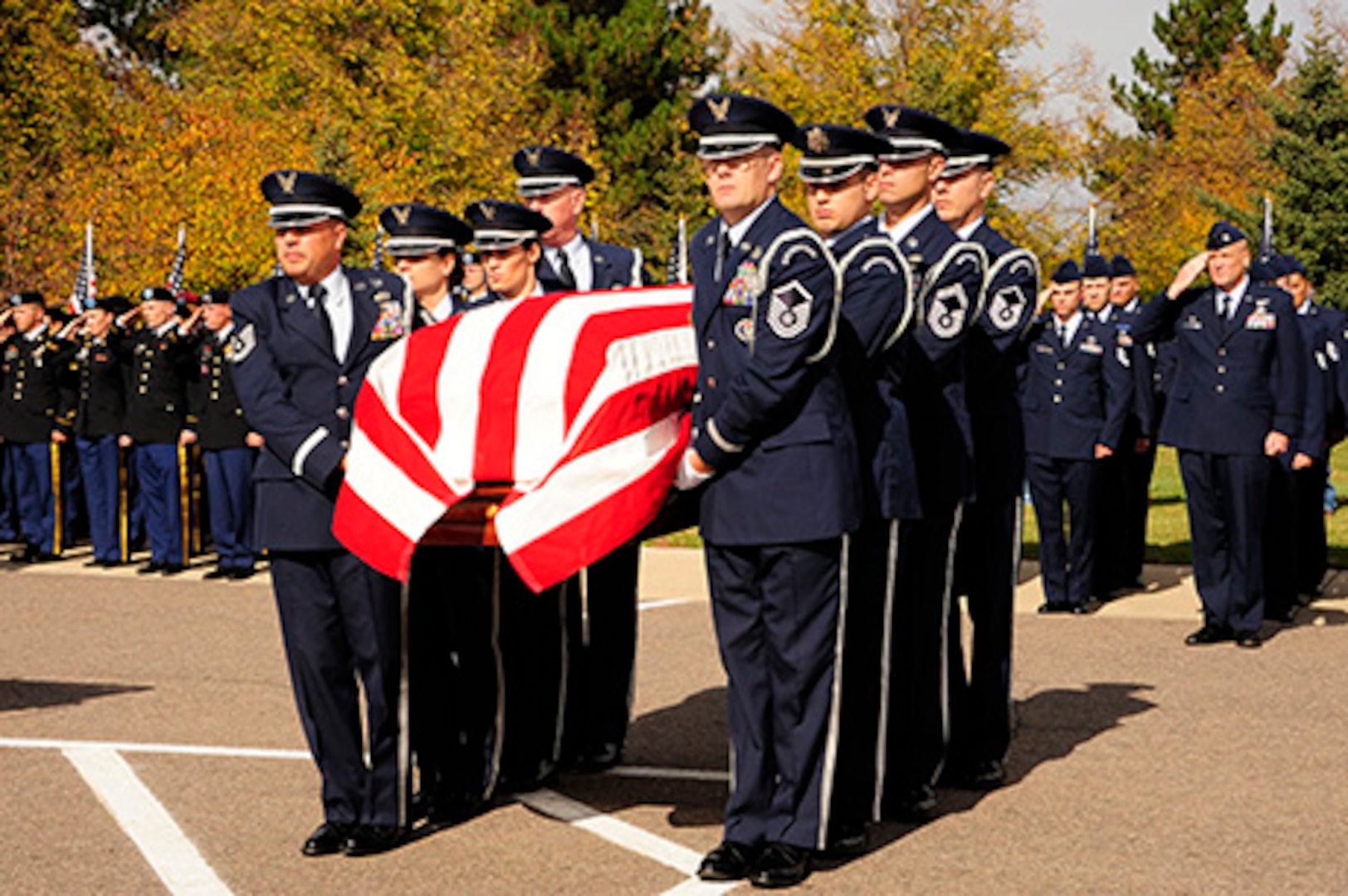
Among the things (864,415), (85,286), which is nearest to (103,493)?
(85,286)

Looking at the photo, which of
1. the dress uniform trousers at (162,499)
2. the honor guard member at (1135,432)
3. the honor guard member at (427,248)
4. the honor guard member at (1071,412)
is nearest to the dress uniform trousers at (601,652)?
the honor guard member at (427,248)

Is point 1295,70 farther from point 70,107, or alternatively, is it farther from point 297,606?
point 297,606

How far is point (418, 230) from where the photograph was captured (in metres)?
7.02

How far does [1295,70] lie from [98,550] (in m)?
24.0

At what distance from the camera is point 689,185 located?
4319 cm

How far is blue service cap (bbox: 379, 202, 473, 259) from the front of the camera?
7.02m

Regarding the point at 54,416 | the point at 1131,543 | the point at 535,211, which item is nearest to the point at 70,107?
the point at 54,416

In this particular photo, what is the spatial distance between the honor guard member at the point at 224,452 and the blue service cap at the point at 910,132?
785cm

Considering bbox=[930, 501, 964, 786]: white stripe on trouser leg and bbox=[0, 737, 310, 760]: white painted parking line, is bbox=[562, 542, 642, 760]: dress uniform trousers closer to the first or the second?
bbox=[0, 737, 310, 760]: white painted parking line

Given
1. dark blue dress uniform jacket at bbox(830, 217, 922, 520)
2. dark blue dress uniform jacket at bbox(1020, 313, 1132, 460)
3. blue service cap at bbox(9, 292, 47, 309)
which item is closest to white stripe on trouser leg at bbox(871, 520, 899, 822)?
dark blue dress uniform jacket at bbox(830, 217, 922, 520)

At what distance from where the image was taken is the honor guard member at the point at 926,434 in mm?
6715

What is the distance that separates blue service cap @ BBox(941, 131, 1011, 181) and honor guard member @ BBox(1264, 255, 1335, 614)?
3815mm

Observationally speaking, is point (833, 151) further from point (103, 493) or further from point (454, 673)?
point (103, 493)

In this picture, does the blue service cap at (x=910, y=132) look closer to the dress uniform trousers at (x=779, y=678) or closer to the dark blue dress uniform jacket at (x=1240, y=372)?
the dress uniform trousers at (x=779, y=678)
